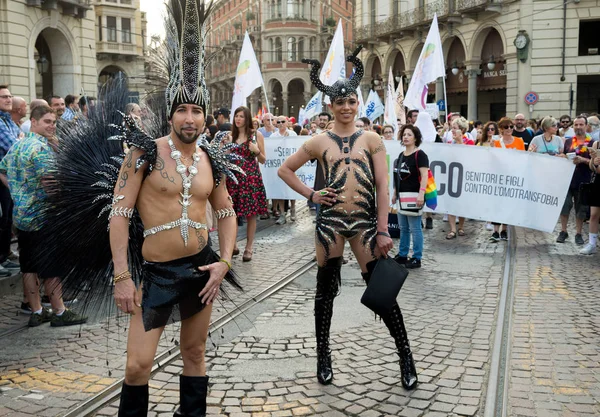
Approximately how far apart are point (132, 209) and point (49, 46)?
27.0m

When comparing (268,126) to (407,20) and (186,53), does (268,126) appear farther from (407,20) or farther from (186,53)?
(407,20)

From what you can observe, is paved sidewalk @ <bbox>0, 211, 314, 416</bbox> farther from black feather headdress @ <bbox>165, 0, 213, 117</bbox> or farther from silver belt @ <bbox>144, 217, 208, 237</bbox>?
black feather headdress @ <bbox>165, 0, 213, 117</bbox>

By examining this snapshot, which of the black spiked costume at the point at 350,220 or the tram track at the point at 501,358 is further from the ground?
the black spiked costume at the point at 350,220

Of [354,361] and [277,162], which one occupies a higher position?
[277,162]

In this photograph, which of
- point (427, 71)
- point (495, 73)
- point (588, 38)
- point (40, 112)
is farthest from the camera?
point (495, 73)

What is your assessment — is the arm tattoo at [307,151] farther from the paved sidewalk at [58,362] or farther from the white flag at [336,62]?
the white flag at [336,62]

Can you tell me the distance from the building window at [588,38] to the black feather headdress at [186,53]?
28.5m

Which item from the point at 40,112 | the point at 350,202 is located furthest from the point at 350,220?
the point at 40,112

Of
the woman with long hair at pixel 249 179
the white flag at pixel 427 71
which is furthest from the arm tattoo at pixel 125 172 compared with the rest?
the white flag at pixel 427 71

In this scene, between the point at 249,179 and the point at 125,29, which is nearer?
the point at 249,179

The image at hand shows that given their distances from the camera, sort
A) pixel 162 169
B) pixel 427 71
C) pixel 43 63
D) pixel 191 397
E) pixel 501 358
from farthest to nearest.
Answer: pixel 43 63, pixel 427 71, pixel 501 358, pixel 191 397, pixel 162 169

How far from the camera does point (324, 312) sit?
4766 mm

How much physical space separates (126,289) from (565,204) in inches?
368

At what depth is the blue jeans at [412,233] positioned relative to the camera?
28.5 feet
